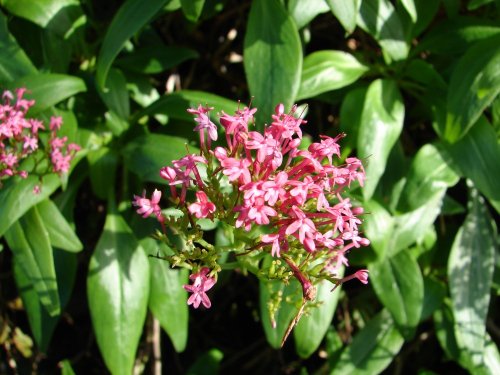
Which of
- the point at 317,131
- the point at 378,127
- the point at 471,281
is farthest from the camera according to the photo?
the point at 317,131

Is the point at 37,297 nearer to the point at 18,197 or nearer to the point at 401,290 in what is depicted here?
the point at 18,197

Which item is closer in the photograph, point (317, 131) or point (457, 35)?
point (457, 35)

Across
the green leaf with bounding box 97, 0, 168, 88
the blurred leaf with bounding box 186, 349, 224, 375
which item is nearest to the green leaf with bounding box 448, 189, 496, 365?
the blurred leaf with bounding box 186, 349, 224, 375

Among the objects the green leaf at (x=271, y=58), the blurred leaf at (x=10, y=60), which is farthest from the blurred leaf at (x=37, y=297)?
the green leaf at (x=271, y=58)

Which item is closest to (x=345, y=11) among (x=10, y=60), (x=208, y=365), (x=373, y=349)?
(x=10, y=60)

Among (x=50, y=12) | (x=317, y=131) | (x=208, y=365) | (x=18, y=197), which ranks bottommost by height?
(x=208, y=365)
